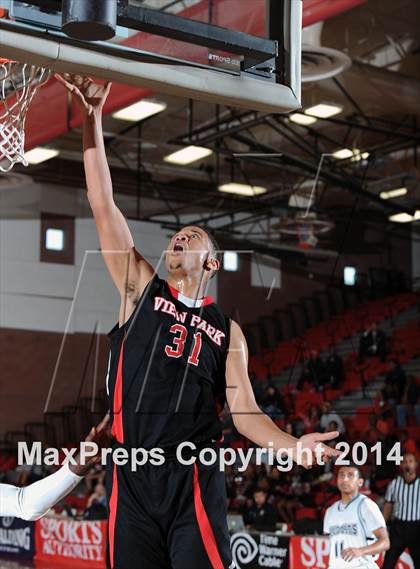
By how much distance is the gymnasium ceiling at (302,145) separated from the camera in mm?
12641

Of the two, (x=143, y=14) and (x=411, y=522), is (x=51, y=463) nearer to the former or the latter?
(x=411, y=522)

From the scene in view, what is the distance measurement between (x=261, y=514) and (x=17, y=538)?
4.32 metres

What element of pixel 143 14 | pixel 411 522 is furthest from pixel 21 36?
pixel 411 522

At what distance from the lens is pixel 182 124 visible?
52.0 ft

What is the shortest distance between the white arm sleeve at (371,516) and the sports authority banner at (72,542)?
536cm

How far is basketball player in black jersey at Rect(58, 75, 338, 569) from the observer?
11.9 ft

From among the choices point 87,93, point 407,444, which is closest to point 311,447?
point 87,93

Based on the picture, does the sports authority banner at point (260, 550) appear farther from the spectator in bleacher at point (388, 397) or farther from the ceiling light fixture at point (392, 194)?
the ceiling light fixture at point (392, 194)

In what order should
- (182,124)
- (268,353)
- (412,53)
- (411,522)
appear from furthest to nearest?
1. (268,353)
2. (182,124)
3. (412,53)
4. (411,522)

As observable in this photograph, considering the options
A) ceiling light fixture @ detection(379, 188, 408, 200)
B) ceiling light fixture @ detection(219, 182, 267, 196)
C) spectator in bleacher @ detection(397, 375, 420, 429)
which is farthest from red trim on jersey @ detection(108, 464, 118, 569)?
ceiling light fixture @ detection(219, 182, 267, 196)

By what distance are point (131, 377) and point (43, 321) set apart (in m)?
11.7

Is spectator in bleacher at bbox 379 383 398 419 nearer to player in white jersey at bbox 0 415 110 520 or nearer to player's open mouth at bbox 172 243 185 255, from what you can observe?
player in white jersey at bbox 0 415 110 520

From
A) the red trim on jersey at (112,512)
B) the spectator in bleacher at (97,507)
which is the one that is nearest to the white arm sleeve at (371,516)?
the red trim on jersey at (112,512)

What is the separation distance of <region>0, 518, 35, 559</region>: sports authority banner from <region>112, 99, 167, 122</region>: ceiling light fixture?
6252 millimetres
